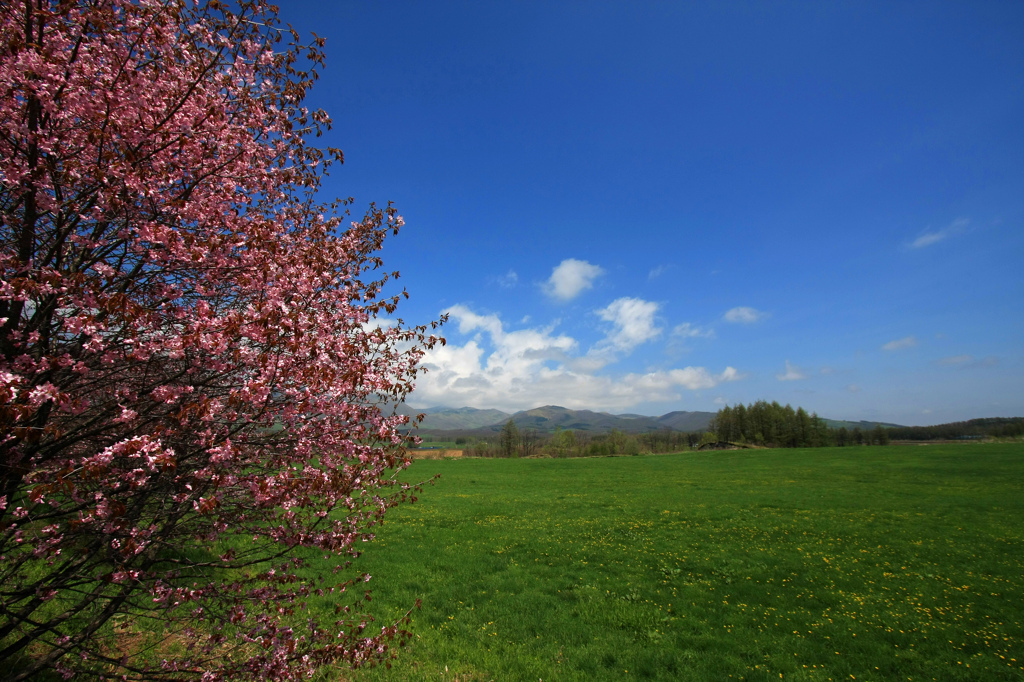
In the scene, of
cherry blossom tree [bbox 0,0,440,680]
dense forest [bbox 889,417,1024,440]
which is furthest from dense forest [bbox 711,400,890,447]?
cherry blossom tree [bbox 0,0,440,680]

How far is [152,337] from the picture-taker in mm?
4172

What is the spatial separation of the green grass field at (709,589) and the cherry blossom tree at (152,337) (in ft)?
19.5

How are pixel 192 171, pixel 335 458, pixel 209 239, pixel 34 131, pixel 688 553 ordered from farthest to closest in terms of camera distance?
pixel 688 553
pixel 335 458
pixel 192 171
pixel 209 239
pixel 34 131

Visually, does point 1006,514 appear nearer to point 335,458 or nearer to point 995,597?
point 995,597

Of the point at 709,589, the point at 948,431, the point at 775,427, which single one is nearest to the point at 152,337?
the point at 709,589

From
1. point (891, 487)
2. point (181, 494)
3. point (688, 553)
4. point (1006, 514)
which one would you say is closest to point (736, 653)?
point (688, 553)

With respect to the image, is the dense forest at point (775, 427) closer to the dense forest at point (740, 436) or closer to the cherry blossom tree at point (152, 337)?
the dense forest at point (740, 436)

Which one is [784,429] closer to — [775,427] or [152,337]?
[775,427]

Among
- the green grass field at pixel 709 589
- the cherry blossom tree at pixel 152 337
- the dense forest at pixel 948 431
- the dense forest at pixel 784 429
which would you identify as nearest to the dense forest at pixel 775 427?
the dense forest at pixel 784 429

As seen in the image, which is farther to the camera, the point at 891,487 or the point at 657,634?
the point at 891,487

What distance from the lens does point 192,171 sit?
4.69 meters

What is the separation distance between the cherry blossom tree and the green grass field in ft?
19.5

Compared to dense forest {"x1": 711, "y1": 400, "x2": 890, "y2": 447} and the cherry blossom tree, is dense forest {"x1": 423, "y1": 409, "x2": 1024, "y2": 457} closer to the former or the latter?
dense forest {"x1": 711, "y1": 400, "x2": 890, "y2": 447}

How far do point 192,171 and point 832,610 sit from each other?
16.9 m
